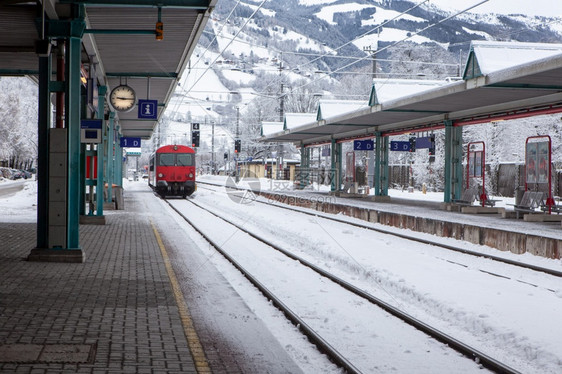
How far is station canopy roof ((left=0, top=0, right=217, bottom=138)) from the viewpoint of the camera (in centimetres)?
1109

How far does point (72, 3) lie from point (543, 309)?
8.66m

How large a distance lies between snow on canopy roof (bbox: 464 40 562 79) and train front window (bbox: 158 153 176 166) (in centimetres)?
2337

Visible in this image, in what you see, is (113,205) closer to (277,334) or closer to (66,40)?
(66,40)

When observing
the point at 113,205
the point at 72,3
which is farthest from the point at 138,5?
the point at 113,205

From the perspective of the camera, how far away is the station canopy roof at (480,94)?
17.2 metres

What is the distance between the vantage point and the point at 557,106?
2041 cm

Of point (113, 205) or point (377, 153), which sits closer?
point (113, 205)

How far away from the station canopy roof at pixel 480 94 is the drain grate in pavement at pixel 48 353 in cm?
1270

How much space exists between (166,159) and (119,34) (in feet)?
87.5

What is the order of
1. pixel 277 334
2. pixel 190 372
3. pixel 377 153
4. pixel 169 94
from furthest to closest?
pixel 377 153
pixel 169 94
pixel 277 334
pixel 190 372

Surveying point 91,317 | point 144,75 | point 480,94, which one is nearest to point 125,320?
point 91,317

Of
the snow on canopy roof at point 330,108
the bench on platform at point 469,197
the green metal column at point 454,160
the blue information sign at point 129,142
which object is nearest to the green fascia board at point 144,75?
the bench on platform at point 469,197

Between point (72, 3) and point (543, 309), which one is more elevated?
point (72, 3)

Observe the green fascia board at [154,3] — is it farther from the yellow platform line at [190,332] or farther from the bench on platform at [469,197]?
the bench on platform at [469,197]
